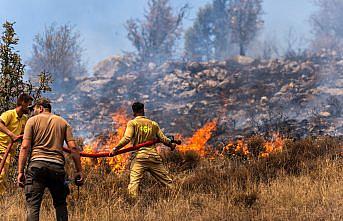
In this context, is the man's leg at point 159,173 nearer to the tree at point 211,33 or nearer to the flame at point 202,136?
the flame at point 202,136

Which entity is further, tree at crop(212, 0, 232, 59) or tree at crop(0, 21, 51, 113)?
tree at crop(212, 0, 232, 59)

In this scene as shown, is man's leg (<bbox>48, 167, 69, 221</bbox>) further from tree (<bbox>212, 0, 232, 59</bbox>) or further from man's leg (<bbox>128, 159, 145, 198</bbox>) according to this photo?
tree (<bbox>212, 0, 232, 59</bbox>)

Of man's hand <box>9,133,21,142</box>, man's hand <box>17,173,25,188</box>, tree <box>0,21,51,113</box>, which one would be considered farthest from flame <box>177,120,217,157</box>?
man's hand <box>17,173,25,188</box>

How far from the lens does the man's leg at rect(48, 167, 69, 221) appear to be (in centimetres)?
420

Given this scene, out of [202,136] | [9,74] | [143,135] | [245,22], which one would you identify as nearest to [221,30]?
[245,22]

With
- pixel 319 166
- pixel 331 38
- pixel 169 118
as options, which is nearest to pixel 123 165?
pixel 319 166

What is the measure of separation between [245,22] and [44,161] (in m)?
33.9

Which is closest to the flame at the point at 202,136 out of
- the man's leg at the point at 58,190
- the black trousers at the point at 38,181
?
the man's leg at the point at 58,190

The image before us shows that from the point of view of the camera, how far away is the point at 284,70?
74.7 feet

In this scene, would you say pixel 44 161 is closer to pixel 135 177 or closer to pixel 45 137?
pixel 45 137

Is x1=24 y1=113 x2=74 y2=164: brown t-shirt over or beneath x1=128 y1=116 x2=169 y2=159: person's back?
over

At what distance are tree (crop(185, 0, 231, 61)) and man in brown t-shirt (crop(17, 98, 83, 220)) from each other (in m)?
37.2

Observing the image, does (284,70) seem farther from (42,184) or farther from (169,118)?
(42,184)

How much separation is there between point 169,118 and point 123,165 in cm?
1000
